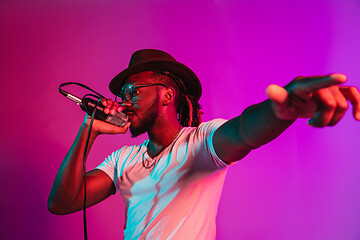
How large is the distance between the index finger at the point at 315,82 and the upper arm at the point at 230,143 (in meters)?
0.29

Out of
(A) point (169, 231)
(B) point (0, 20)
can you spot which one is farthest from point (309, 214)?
(B) point (0, 20)

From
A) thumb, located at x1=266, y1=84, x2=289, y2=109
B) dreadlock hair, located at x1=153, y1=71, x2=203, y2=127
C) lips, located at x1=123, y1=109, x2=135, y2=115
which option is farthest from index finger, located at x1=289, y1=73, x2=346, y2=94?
dreadlock hair, located at x1=153, y1=71, x2=203, y2=127

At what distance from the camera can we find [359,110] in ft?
2.23

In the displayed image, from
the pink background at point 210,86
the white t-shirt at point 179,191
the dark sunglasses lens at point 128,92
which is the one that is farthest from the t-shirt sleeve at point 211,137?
the pink background at point 210,86

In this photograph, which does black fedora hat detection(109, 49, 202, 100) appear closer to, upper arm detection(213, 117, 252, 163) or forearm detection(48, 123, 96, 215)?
forearm detection(48, 123, 96, 215)

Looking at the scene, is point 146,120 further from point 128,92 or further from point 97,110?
point 97,110

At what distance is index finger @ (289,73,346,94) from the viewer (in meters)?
0.59

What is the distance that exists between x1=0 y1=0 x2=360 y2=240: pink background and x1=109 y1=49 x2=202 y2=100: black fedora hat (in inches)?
20.6

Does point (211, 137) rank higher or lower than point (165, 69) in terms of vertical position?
lower

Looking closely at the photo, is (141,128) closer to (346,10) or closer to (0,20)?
(0,20)

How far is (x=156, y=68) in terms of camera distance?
5.75ft

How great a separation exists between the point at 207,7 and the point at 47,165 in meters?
1.85

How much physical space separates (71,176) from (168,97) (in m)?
0.69

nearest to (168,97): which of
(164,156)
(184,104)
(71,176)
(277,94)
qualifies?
(184,104)
